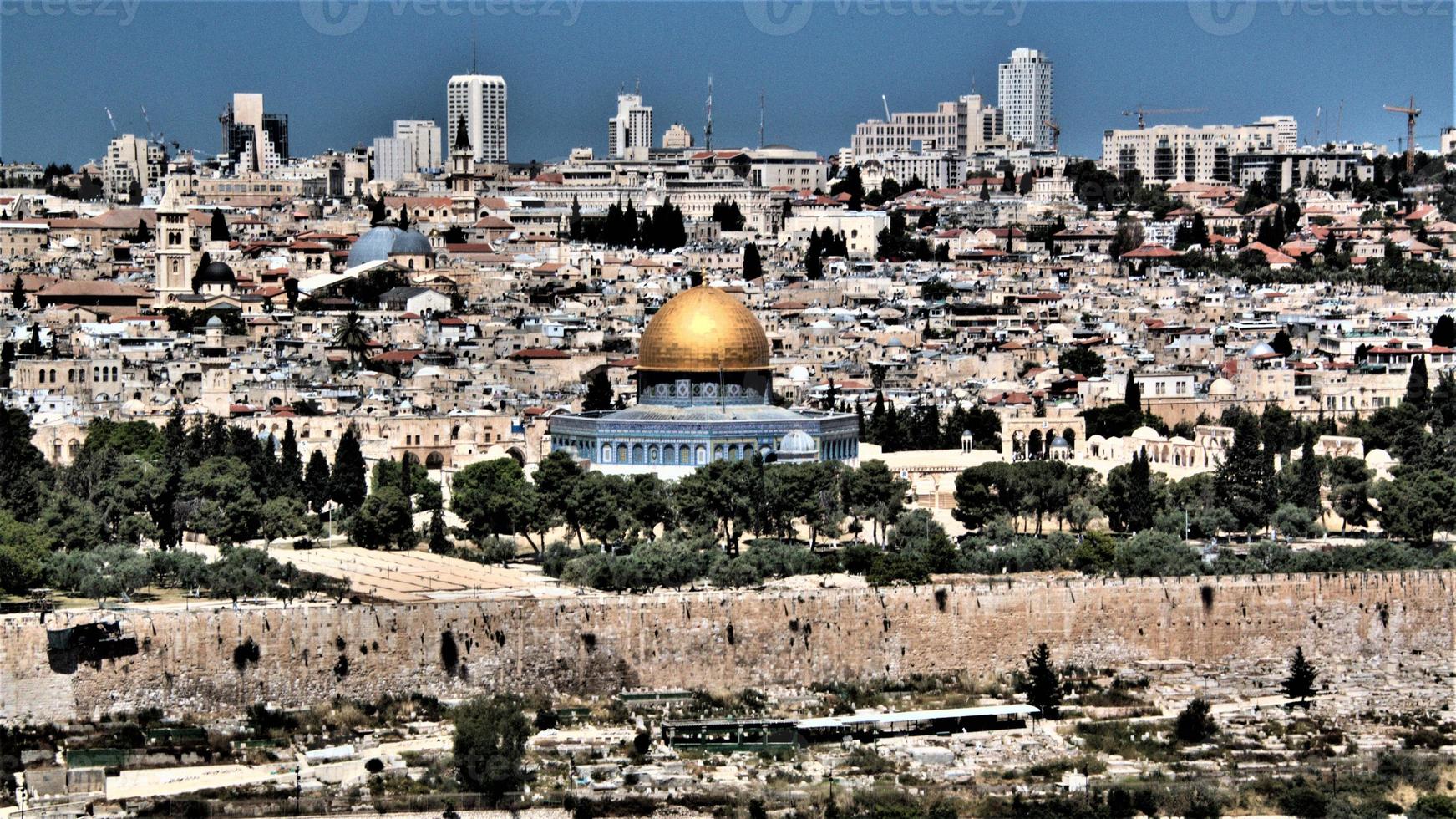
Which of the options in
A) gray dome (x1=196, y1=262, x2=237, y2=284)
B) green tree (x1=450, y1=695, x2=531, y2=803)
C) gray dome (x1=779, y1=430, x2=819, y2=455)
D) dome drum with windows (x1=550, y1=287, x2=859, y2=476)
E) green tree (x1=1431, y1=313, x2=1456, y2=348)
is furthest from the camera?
gray dome (x1=196, y1=262, x2=237, y2=284)

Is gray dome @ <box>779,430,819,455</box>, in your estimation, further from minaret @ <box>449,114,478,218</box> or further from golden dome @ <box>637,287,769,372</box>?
minaret @ <box>449,114,478,218</box>

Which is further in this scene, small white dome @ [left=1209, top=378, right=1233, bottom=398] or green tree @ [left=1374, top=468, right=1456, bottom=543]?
small white dome @ [left=1209, top=378, right=1233, bottom=398]

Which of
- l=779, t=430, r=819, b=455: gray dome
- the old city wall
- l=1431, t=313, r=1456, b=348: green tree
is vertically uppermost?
l=1431, t=313, r=1456, b=348: green tree

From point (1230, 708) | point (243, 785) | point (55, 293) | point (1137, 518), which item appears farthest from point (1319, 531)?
point (55, 293)

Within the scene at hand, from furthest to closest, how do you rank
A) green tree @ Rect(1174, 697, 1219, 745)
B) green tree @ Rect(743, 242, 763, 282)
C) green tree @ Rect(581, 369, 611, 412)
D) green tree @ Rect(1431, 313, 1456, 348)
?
green tree @ Rect(743, 242, 763, 282), green tree @ Rect(1431, 313, 1456, 348), green tree @ Rect(581, 369, 611, 412), green tree @ Rect(1174, 697, 1219, 745)

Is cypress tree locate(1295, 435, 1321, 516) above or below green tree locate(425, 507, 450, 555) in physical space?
above

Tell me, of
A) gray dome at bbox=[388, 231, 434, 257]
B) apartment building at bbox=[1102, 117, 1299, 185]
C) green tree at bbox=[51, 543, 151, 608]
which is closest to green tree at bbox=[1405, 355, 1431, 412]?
green tree at bbox=[51, 543, 151, 608]

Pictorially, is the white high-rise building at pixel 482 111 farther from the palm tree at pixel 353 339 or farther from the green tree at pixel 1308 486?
the green tree at pixel 1308 486
